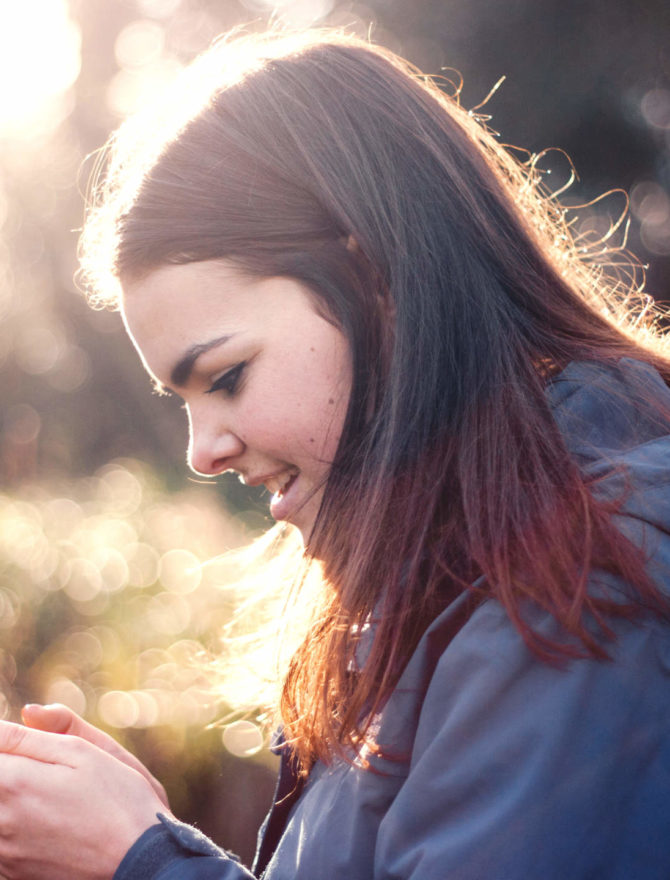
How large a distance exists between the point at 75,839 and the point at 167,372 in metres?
0.95

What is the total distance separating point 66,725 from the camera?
1767 millimetres

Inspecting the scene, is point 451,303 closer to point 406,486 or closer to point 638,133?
point 406,486

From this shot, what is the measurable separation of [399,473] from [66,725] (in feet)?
3.38

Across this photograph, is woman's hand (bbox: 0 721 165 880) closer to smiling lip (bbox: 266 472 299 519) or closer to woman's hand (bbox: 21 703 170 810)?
woman's hand (bbox: 21 703 170 810)

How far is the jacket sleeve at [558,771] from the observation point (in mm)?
979

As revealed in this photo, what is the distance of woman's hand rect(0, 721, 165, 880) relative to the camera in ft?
4.47

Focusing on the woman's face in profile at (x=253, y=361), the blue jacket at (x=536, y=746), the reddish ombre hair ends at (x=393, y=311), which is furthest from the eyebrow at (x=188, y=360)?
the blue jacket at (x=536, y=746)

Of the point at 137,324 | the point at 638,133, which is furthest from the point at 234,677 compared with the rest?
the point at 638,133

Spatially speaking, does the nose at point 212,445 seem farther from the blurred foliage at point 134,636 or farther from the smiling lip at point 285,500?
the blurred foliage at point 134,636

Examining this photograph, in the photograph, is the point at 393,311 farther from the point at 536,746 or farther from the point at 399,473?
the point at 536,746

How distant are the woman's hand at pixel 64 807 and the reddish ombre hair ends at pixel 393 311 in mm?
351

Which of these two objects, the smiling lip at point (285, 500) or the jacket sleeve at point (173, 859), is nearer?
the jacket sleeve at point (173, 859)

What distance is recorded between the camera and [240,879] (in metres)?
1.30

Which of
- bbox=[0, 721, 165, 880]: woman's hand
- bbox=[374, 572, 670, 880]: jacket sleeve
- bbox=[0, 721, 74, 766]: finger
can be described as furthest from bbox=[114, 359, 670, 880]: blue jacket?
bbox=[0, 721, 74, 766]: finger
